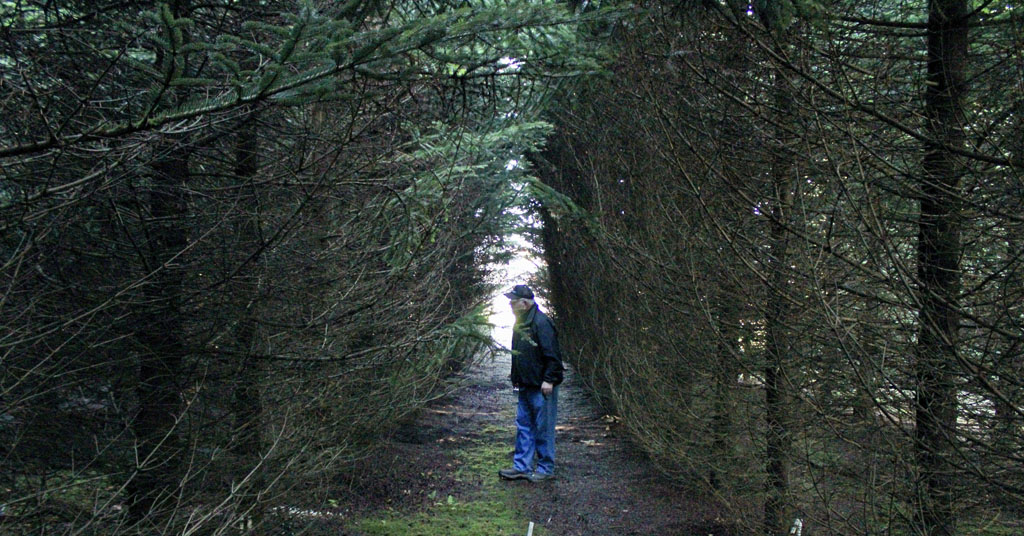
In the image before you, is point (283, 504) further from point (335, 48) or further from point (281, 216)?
point (335, 48)

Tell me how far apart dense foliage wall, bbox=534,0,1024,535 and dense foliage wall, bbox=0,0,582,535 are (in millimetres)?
1157

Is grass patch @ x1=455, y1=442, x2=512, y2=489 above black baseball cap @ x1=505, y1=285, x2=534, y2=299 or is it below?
below

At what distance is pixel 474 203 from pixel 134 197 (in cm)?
677

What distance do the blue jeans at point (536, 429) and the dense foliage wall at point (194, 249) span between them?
368cm

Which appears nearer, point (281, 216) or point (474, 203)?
point (281, 216)

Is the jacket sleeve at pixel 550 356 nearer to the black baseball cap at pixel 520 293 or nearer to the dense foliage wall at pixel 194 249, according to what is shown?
the black baseball cap at pixel 520 293

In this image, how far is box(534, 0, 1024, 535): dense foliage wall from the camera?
11.8ft

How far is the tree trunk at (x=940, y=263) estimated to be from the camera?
11.9 feet

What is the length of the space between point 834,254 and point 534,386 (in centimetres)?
585

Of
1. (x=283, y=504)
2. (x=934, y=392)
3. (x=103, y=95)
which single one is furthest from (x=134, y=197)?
(x=934, y=392)

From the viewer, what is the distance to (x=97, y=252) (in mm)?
3787

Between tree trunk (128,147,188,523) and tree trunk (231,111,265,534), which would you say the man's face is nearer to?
tree trunk (231,111,265,534)

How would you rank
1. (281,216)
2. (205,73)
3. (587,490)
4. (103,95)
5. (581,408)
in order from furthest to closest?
(581,408), (587,490), (281,216), (205,73), (103,95)

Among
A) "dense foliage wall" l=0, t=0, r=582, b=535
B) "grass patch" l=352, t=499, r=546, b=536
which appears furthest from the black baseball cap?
"dense foliage wall" l=0, t=0, r=582, b=535
